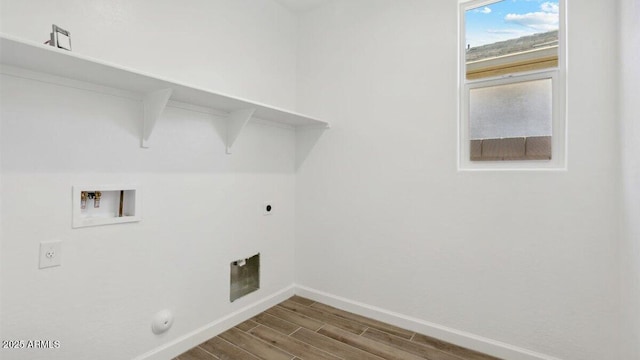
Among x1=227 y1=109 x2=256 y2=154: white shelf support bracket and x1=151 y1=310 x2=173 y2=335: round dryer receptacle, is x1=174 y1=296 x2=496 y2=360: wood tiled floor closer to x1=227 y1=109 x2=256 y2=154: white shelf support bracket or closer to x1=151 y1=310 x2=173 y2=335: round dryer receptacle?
x1=151 y1=310 x2=173 y2=335: round dryer receptacle

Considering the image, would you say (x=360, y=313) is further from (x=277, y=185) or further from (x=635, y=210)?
(x=635, y=210)

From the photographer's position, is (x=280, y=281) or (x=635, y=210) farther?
(x=280, y=281)

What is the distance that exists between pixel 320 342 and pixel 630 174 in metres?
1.99

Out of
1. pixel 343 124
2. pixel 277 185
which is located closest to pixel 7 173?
pixel 277 185

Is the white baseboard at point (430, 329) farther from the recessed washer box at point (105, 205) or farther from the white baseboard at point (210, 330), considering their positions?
the recessed washer box at point (105, 205)

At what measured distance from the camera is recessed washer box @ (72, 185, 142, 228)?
150cm

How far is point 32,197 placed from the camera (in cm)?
136

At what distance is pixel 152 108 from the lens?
5.62 ft

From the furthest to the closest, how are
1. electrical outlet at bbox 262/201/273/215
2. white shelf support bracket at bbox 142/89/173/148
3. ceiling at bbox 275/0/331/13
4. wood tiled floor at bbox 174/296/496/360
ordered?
1. ceiling at bbox 275/0/331/13
2. electrical outlet at bbox 262/201/273/215
3. wood tiled floor at bbox 174/296/496/360
4. white shelf support bracket at bbox 142/89/173/148

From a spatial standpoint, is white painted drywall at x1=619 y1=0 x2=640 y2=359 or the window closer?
white painted drywall at x1=619 y1=0 x2=640 y2=359

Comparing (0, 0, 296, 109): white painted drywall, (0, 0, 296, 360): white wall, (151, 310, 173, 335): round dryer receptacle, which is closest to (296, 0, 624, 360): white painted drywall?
(0, 0, 296, 109): white painted drywall

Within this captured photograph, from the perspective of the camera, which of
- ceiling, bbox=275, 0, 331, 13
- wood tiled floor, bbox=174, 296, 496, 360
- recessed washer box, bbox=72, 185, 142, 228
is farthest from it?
ceiling, bbox=275, 0, 331, 13

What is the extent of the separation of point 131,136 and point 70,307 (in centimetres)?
Answer: 92

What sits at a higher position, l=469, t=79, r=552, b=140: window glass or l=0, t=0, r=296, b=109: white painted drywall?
l=0, t=0, r=296, b=109: white painted drywall
